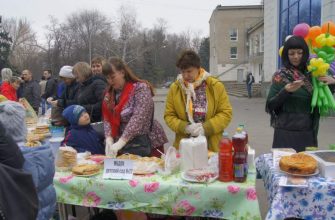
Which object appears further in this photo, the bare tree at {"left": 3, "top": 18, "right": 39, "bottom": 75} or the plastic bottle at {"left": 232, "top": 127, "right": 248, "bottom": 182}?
the bare tree at {"left": 3, "top": 18, "right": 39, "bottom": 75}

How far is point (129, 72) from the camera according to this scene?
3.33 m

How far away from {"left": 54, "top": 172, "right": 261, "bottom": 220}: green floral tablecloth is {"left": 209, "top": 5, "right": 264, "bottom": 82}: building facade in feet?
151

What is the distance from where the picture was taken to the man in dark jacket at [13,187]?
144cm

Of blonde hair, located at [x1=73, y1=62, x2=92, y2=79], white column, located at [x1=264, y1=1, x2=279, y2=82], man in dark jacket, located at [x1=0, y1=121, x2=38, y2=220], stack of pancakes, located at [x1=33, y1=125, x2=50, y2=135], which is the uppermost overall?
white column, located at [x1=264, y1=1, x2=279, y2=82]

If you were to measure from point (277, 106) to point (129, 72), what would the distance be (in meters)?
1.32

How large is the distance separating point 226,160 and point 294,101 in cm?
114

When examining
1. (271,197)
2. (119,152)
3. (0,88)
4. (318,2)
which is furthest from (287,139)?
(318,2)

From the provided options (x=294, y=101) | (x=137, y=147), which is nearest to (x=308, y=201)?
(x=294, y=101)

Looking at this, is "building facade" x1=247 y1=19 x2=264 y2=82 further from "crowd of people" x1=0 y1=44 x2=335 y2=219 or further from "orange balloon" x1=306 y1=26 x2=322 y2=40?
"crowd of people" x1=0 y1=44 x2=335 y2=219

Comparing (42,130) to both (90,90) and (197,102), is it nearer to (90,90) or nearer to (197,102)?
(90,90)

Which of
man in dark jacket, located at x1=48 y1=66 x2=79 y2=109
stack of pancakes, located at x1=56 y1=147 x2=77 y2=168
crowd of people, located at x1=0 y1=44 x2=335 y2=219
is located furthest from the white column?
stack of pancakes, located at x1=56 y1=147 x2=77 y2=168

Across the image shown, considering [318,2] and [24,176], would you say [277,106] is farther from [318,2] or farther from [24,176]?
[318,2]

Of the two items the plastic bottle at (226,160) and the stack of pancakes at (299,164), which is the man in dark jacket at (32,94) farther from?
the stack of pancakes at (299,164)

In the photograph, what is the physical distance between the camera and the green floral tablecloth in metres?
2.41
